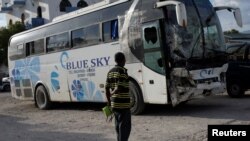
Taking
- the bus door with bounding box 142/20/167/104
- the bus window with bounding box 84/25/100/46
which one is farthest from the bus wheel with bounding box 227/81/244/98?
the bus window with bounding box 84/25/100/46

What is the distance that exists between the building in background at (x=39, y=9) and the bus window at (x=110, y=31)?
121 ft

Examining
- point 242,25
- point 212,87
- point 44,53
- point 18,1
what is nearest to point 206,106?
point 212,87

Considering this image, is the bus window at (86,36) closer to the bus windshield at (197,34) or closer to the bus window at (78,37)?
the bus window at (78,37)

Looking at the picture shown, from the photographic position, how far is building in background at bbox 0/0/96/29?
5148 centimetres

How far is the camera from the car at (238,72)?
15.7 metres

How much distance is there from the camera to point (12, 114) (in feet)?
53.6

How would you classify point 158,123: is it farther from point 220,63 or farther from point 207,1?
point 207,1

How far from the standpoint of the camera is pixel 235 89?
15992 millimetres

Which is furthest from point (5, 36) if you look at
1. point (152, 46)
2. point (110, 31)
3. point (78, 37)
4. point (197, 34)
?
point (197, 34)

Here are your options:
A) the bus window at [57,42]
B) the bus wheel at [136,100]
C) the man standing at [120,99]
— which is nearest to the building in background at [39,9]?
the bus window at [57,42]

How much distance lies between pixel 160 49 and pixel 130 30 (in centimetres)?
130

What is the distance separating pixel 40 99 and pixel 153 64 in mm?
7408

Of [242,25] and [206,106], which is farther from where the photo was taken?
[206,106]

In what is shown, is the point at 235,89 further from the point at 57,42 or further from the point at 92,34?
the point at 57,42
